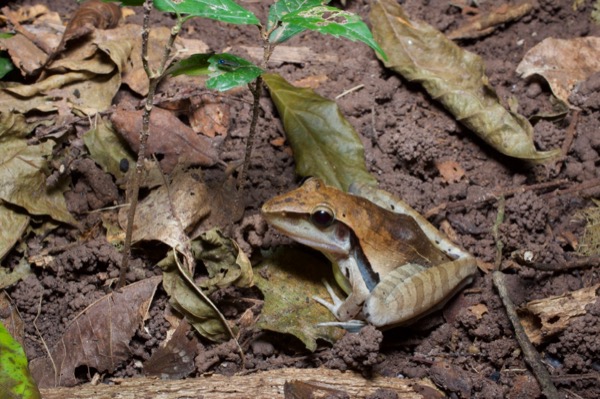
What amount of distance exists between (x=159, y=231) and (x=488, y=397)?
217 cm

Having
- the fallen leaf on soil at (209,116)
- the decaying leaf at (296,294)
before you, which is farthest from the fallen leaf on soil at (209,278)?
the fallen leaf on soil at (209,116)

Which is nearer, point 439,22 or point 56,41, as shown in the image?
point 56,41

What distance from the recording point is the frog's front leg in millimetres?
3758

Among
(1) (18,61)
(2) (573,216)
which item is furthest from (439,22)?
(1) (18,61)

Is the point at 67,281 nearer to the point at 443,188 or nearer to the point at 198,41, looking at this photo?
the point at 198,41

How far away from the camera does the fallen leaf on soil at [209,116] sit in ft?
14.9

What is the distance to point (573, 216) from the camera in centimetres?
428

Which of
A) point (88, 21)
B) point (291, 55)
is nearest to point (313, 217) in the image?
point (291, 55)

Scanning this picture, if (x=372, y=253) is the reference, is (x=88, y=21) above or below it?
above

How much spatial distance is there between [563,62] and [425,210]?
164cm

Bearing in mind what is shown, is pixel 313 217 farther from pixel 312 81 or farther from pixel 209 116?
pixel 312 81

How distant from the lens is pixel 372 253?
410cm

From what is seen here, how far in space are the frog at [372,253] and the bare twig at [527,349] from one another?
0.21 metres

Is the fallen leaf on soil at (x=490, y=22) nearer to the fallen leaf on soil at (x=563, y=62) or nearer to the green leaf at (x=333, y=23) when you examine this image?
the fallen leaf on soil at (x=563, y=62)
